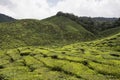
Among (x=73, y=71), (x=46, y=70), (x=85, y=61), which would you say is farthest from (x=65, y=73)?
(x=85, y=61)

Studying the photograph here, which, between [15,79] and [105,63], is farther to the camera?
[105,63]

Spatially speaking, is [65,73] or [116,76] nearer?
[116,76]

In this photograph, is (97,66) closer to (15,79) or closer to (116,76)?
(116,76)

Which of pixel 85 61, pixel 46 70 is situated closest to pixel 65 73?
pixel 46 70

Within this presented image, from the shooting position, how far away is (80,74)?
48.5 m

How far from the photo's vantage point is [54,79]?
145ft

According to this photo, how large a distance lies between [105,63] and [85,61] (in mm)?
5606

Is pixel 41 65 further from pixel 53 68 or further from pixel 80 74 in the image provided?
pixel 80 74

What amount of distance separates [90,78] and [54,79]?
6600mm

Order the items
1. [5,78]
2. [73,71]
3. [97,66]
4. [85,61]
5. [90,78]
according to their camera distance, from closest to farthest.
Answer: [90,78], [5,78], [73,71], [97,66], [85,61]

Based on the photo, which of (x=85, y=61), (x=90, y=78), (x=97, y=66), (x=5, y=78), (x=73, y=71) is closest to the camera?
(x=90, y=78)

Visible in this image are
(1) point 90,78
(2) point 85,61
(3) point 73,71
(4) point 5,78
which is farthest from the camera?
(2) point 85,61

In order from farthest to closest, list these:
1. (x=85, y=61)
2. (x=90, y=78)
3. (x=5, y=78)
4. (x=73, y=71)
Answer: (x=85, y=61)
(x=73, y=71)
(x=5, y=78)
(x=90, y=78)

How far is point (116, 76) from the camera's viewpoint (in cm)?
4638
